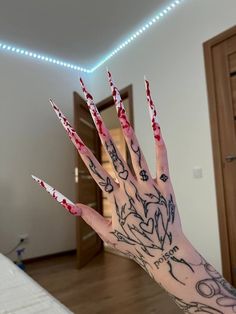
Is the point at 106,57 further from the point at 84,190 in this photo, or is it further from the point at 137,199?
the point at 137,199

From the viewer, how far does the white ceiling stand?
2500 mm

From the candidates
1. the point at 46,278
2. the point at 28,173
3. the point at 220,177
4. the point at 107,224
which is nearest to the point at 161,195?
the point at 107,224

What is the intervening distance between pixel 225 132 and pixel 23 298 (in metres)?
1.86

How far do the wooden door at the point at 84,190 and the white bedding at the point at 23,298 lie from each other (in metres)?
1.82

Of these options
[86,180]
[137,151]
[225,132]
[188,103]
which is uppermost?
[188,103]

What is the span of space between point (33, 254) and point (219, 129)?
8.51 ft

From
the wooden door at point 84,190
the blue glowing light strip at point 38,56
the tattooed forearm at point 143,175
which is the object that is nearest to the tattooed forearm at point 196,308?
the tattooed forearm at point 143,175

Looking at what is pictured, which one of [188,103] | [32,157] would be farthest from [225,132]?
[32,157]

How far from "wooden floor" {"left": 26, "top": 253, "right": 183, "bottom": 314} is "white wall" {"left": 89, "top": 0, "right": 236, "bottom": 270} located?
1.93 feet

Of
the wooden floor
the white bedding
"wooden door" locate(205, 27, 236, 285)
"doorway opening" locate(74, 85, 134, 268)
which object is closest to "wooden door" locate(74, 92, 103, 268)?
"doorway opening" locate(74, 85, 134, 268)

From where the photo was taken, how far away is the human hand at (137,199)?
393 millimetres

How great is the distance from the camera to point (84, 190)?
125 inches

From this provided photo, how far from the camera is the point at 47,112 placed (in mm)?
3500

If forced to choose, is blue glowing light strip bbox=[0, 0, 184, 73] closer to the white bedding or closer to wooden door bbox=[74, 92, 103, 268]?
wooden door bbox=[74, 92, 103, 268]
